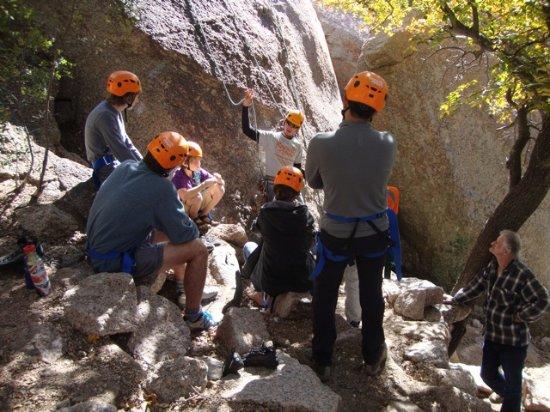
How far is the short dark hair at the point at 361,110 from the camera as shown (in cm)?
381

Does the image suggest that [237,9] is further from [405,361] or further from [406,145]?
[405,361]

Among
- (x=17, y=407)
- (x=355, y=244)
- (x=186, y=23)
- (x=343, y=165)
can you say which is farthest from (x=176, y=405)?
(x=186, y=23)

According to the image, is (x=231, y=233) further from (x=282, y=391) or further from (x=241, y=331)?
(x=282, y=391)

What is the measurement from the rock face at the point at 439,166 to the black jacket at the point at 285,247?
740cm

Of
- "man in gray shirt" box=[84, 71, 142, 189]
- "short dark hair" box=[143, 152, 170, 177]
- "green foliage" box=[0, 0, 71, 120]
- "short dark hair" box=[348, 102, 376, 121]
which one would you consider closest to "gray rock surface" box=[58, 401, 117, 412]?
"short dark hair" box=[143, 152, 170, 177]

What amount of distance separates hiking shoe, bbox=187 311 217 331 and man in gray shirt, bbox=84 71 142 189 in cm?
202

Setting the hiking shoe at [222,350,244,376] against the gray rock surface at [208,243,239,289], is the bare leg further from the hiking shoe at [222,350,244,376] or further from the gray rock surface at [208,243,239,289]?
the gray rock surface at [208,243,239,289]

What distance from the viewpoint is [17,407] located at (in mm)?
3113

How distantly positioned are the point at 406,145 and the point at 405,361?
8.21m

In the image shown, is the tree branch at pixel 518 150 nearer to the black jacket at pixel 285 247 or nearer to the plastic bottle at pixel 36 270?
the black jacket at pixel 285 247

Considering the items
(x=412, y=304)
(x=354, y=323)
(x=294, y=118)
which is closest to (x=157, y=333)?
(x=354, y=323)

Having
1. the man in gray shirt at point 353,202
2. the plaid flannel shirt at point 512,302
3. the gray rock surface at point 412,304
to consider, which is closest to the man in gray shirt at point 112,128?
the man in gray shirt at point 353,202

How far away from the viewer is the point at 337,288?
413 cm

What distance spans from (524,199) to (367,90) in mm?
4029
